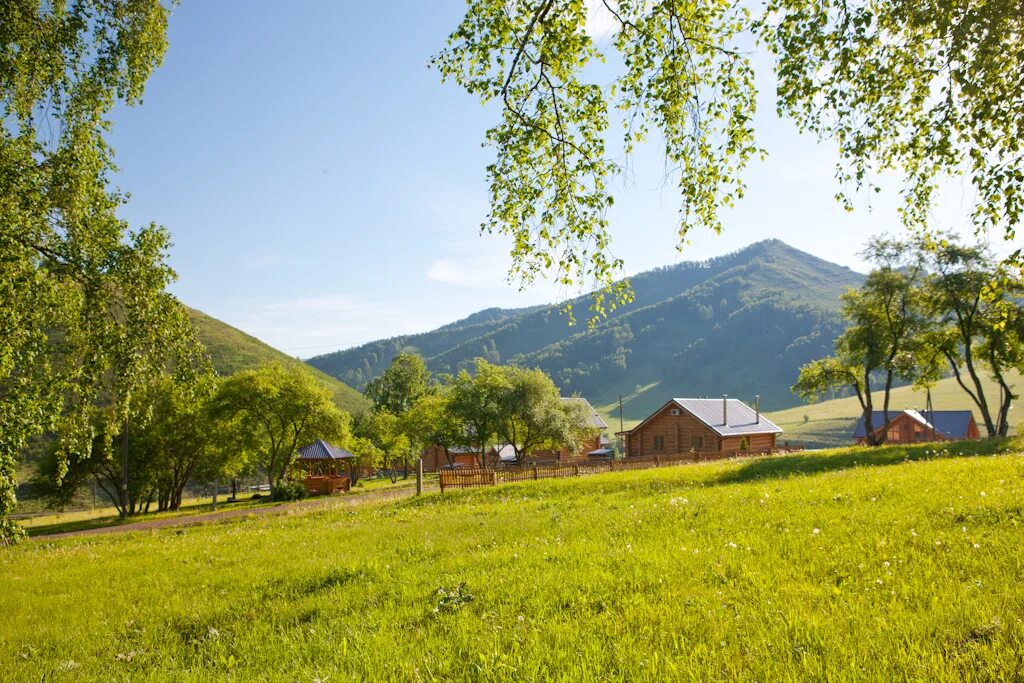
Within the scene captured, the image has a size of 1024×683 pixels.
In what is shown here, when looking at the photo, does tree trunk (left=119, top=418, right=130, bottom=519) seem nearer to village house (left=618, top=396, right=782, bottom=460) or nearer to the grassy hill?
village house (left=618, top=396, right=782, bottom=460)

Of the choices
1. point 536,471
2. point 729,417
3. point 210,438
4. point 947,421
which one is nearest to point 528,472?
point 536,471

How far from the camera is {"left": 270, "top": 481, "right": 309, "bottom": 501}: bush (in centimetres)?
4859

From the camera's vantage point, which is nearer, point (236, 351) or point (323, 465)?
point (323, 465)

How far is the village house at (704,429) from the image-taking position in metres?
57.8

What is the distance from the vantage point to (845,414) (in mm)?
162250

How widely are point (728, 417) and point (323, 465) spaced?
42561 mm

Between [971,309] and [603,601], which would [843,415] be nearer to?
[971,309]

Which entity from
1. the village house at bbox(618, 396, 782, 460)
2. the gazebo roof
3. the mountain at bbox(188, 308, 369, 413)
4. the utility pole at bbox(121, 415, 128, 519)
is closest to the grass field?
the utility pole at bbox(121, 415, 128, 519)

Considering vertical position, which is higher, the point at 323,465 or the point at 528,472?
the point at 528,472

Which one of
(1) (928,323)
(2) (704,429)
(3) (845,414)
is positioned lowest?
(3) (845,414)

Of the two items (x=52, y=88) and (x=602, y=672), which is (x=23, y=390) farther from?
(x=602, y=672)

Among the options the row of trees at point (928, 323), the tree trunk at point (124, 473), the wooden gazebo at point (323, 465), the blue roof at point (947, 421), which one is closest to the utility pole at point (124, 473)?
the tree trunk at point (124, 473)

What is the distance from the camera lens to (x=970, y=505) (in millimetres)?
8250

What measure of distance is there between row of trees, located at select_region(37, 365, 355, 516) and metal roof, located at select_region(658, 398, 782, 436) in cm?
3499
